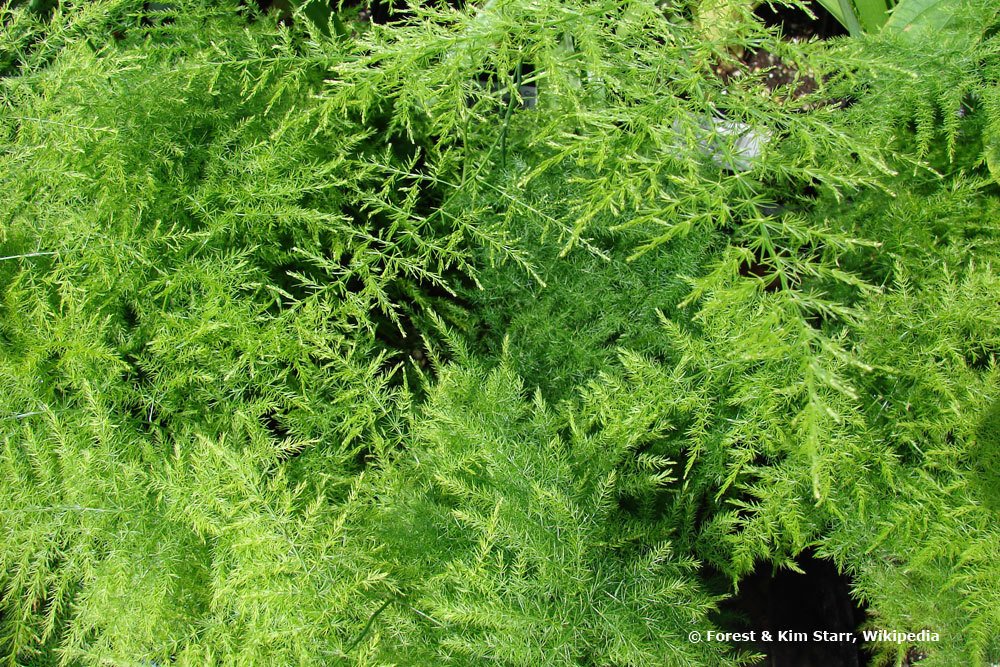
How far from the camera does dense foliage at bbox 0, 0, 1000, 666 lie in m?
1.16

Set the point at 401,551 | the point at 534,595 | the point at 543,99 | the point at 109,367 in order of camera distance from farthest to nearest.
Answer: the point at 543,99
the point at 109,367
the point at 401,551
the point at 534,595

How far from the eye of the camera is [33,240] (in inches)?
59.4

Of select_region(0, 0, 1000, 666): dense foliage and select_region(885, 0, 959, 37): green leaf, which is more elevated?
select_region(885, 0, 959, 37): green leaf

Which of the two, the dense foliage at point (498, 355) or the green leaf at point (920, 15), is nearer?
the dense foliage at point (498, 355)

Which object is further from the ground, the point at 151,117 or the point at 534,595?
the point at 151,117

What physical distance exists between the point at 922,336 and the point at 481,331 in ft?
3.49

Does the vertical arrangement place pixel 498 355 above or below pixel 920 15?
below

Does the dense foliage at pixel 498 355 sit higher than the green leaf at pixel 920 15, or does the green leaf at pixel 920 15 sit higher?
the green leaf at pixel 920 15

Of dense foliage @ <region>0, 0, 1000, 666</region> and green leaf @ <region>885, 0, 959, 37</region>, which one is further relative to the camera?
green leaf @ <region>885, 0, 959, 37</region>

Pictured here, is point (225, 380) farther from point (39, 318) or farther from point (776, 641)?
point (776, 641)

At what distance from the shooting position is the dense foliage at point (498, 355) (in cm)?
116

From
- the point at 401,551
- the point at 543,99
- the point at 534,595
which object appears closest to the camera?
the point at 534,595

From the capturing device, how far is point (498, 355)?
164 centimetres

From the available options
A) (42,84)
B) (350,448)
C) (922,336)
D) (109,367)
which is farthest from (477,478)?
(42,84)
